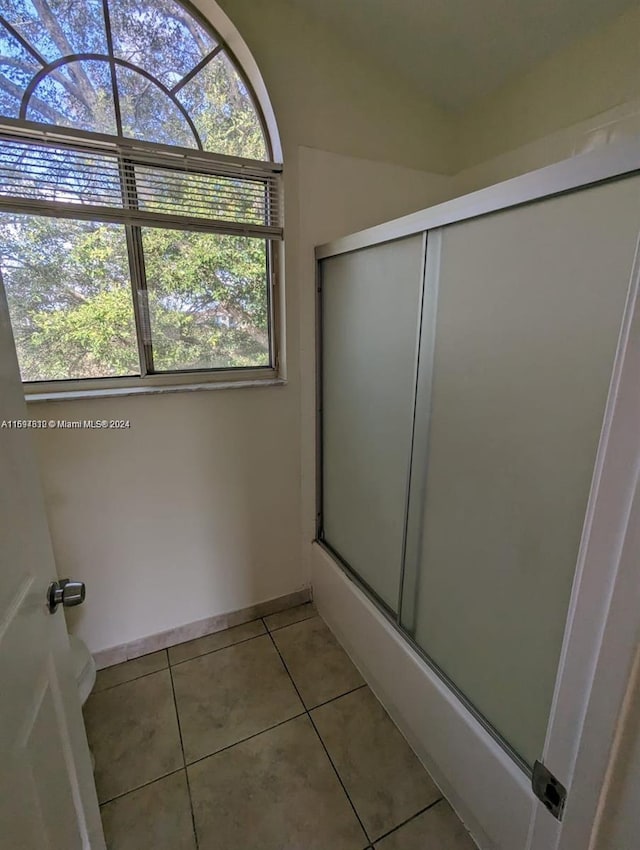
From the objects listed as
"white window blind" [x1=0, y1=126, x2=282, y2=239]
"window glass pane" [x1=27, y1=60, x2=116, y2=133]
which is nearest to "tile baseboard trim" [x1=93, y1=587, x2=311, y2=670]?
"white window blind" [x1=0, y1=126, x2=282, y2=239]

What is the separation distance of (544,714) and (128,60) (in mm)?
2337

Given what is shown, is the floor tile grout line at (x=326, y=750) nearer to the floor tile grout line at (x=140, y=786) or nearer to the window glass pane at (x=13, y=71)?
the floor tile grout line at (x=140, y=786)

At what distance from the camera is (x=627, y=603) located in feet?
1.22

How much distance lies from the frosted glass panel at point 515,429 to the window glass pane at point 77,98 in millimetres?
1214

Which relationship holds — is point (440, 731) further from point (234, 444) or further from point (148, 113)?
point (148, 113)

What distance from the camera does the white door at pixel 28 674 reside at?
Result: 23.4 inches

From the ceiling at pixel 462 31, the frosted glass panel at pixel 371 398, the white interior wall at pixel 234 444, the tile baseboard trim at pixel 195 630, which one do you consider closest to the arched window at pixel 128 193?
the white interior wall at pixel 234 444

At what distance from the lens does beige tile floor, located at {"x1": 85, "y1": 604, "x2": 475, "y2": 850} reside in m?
1.15

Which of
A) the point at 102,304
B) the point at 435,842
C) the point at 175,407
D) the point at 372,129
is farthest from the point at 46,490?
Answer: the point at 372,129

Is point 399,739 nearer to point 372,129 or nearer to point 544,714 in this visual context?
point 544,714

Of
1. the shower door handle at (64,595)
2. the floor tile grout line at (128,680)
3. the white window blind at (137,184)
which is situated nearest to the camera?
the shower door handle at (64,595)

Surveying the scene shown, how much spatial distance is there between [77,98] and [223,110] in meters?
0.50

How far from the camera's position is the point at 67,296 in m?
1.39

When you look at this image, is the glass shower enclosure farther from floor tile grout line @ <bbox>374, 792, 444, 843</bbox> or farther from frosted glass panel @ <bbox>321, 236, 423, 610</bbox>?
floor tile grout line @ <bbox>374, 792, 444, 843</bbox>
